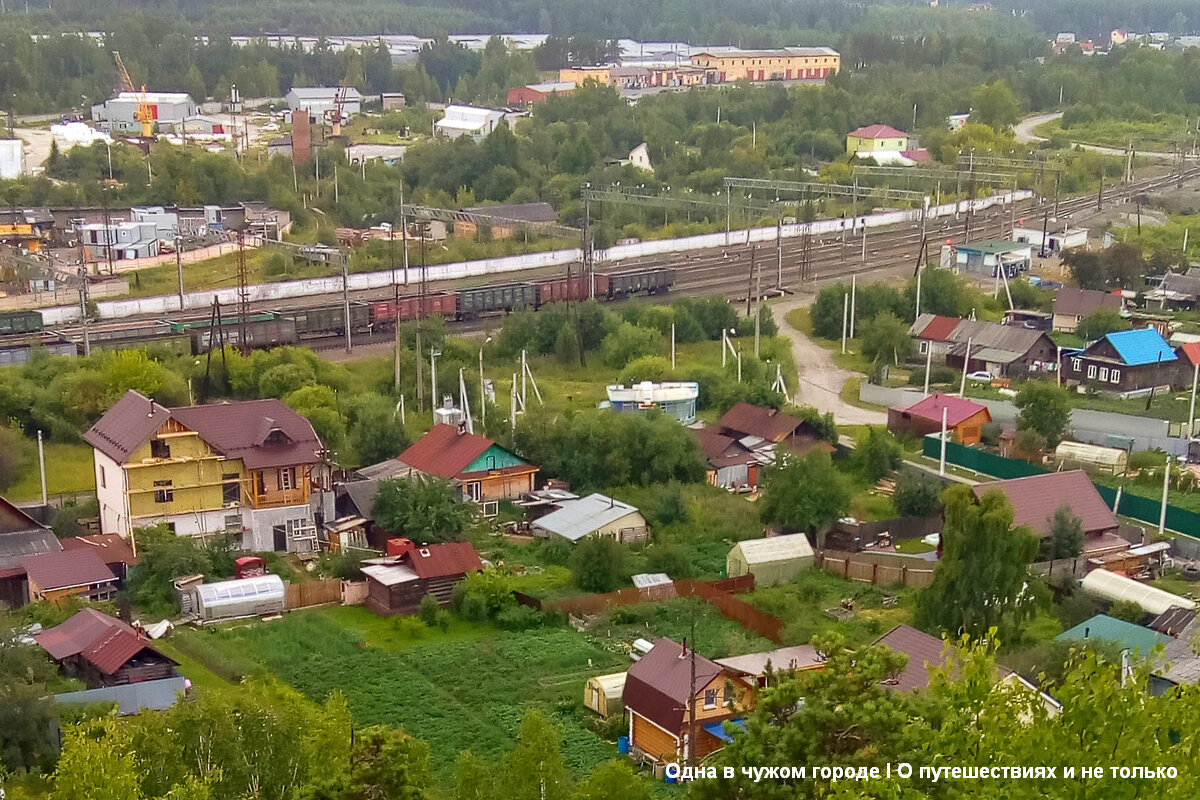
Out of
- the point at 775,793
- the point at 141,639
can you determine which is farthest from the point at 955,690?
the point at 141,639

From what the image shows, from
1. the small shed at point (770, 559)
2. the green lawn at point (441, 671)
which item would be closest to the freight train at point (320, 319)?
the green lawn at point (441, 671)

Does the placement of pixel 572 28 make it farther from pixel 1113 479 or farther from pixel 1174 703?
pixel 1174 703

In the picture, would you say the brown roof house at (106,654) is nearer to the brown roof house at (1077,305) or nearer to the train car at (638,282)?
the train car at (638,282)

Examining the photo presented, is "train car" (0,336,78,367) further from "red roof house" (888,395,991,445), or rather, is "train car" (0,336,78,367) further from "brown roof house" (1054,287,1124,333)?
"brown roof house" (1054,287,1124,333)

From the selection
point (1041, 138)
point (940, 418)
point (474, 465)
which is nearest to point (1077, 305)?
point (940, 418)

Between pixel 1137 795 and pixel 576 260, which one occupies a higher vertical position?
pixel 1137 795

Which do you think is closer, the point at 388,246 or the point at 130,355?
the point at 130,355

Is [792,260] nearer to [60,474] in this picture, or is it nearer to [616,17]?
[60,474]
